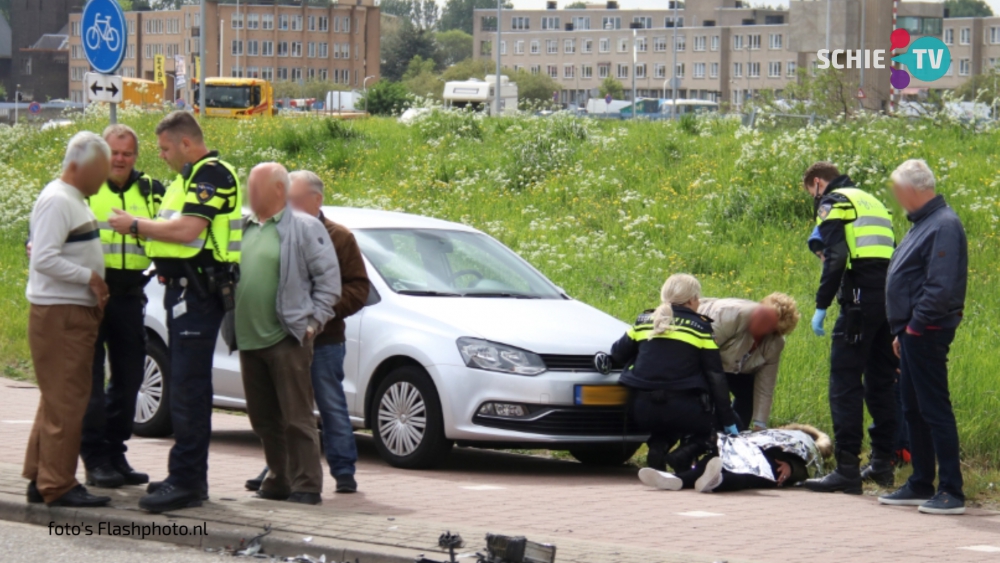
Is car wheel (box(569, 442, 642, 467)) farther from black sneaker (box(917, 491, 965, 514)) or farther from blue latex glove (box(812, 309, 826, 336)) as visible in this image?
black sneaker (box(917, 491, 965, 514))

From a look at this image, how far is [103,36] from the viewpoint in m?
12.2

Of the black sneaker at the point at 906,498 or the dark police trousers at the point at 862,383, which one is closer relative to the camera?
the black sneaker at the point at 906,498

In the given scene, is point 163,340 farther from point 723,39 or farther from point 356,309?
point 723,39

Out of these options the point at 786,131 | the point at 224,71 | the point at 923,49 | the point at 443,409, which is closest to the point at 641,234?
the point at 786,131

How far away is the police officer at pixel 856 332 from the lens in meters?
8.71

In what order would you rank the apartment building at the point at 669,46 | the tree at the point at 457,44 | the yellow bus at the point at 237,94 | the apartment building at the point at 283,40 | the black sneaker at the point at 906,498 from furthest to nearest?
the tree at the point at 457,44
the apartment building at the point at 669,46
the apartment building at the point at 283,40
the yellow bus at the point at 237,94
the black sneaker at the point at 906,498

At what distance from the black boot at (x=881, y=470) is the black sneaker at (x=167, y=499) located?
4384mm

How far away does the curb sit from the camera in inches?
241

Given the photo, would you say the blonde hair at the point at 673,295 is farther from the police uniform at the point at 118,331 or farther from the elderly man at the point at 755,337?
the police uniform at the point at 118,331

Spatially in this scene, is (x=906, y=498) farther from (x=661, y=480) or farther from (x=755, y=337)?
(x=755, y=337)

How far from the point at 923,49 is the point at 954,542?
4409 centimetres

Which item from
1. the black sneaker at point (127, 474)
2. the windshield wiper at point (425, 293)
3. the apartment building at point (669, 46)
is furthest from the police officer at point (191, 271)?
the apartment building at point (669, 46)

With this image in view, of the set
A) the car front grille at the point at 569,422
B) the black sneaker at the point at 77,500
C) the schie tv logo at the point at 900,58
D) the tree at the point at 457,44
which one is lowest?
the black sneaker at the point at 77,500

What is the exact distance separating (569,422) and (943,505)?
233 cm
